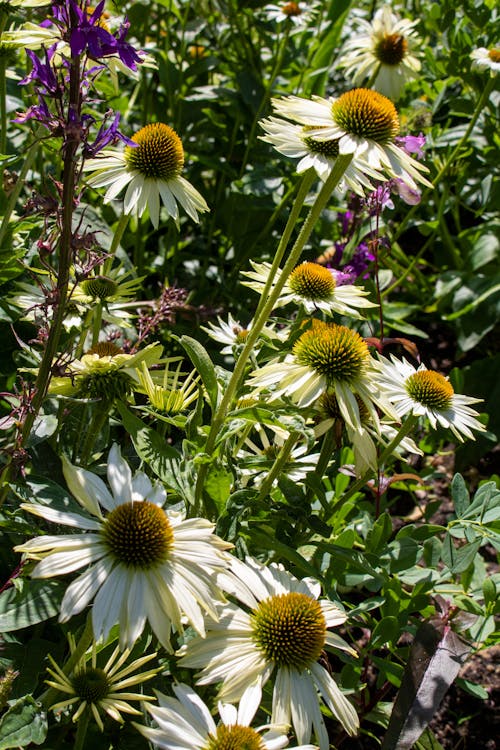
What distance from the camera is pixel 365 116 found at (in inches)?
45.3

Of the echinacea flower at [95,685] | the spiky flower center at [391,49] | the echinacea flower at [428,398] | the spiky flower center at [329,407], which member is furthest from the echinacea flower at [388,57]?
the echinacea flower at [95,685]

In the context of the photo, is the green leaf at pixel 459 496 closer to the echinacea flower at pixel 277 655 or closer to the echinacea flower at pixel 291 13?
the echinacea flower at pixel 277 655

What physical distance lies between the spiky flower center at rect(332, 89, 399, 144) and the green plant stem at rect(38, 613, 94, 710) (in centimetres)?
74

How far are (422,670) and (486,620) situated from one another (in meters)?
0.19

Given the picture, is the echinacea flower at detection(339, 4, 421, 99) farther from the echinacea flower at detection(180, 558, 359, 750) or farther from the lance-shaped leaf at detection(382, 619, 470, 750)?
the echinacea flower at detection(180, 558, 359, 750)

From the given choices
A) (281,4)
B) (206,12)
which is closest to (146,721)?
(206,12)

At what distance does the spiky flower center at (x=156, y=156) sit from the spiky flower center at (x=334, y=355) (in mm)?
470

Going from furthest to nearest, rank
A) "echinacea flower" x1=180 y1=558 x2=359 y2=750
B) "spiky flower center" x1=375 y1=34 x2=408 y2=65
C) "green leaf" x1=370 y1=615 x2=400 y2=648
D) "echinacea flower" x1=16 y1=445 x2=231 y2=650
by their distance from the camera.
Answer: "spiky flower center" x1=375 y1=34 x2=408 y2=65
"green leaf" x1=370 y1=615 x2=400 y2=648
"echinacea flower" x1=180 y1=558 x2=359 y2=750
"echinacea flower" x1=16 y1=445 x2=231 y2=650

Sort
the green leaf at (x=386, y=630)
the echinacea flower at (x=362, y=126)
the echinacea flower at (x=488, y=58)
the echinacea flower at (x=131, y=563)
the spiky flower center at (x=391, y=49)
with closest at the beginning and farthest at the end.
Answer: the echinacea flower at (x=131, y=563)
the echinacea flower at (x=362, y=126)
the green leaf at (x=386, y=630)
the echinacea flower at (x=488, y=58)
the spiky flower center at (x=391, y=49)

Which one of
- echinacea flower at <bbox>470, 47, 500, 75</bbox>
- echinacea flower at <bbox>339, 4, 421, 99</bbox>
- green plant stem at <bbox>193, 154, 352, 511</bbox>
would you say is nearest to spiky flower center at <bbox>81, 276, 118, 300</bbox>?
green plant stem at <bbox>193, 154, 352, 511</bbox>

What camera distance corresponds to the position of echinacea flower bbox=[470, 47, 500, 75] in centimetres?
227

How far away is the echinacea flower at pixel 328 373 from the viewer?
1.18 metres

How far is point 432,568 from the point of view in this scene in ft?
4.87

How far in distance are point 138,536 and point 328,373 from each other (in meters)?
0.39
